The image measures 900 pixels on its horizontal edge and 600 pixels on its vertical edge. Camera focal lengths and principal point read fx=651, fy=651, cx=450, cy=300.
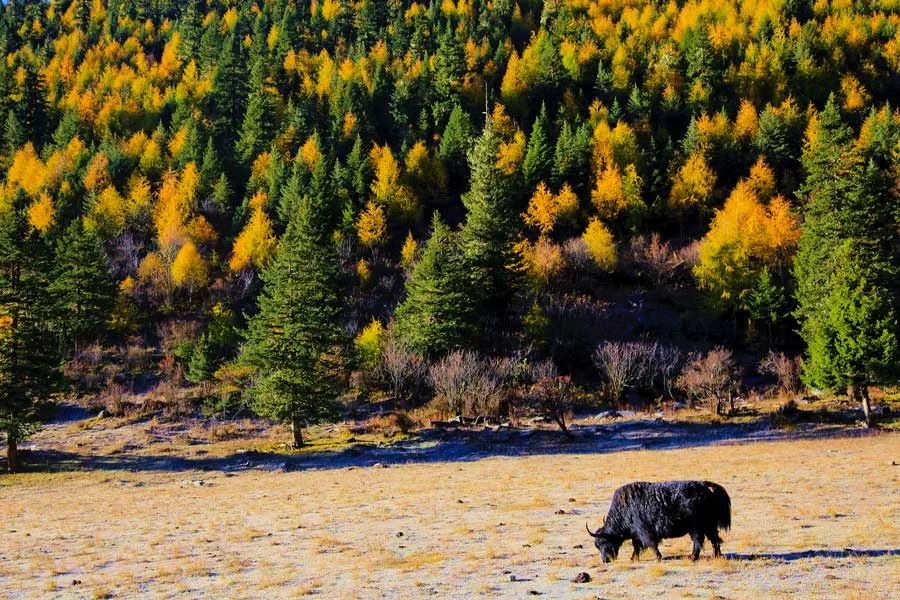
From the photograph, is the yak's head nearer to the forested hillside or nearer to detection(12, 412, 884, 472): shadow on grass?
detection(12, 412, 884, 472): shadow on grass

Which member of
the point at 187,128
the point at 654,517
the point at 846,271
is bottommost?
the point at 654,517

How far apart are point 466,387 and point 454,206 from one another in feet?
133

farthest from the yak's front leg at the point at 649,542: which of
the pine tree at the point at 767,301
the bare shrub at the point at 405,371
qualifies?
the pine tree at the point at 767,301

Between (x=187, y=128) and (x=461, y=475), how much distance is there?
74416mm

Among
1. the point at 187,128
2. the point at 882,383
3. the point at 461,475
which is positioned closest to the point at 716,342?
the point at 882,383

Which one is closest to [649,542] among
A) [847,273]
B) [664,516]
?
[664,516]

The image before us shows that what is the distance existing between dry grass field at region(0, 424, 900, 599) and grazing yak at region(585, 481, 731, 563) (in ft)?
1.18

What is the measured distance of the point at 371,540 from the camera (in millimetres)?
13078

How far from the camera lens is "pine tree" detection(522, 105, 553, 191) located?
7162cm

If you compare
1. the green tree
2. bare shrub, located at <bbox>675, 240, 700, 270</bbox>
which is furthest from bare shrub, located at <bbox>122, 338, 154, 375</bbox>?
bare shrub, located at <bbox>675, 240, 700, 270</bbox>

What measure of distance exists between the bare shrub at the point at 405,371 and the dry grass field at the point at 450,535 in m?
18.3

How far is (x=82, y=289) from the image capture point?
2076 inches

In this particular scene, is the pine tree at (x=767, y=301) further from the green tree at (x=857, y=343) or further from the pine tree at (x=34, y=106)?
the pine tree at (x=34, y=106)

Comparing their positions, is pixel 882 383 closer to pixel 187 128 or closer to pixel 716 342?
pixel 716 342
